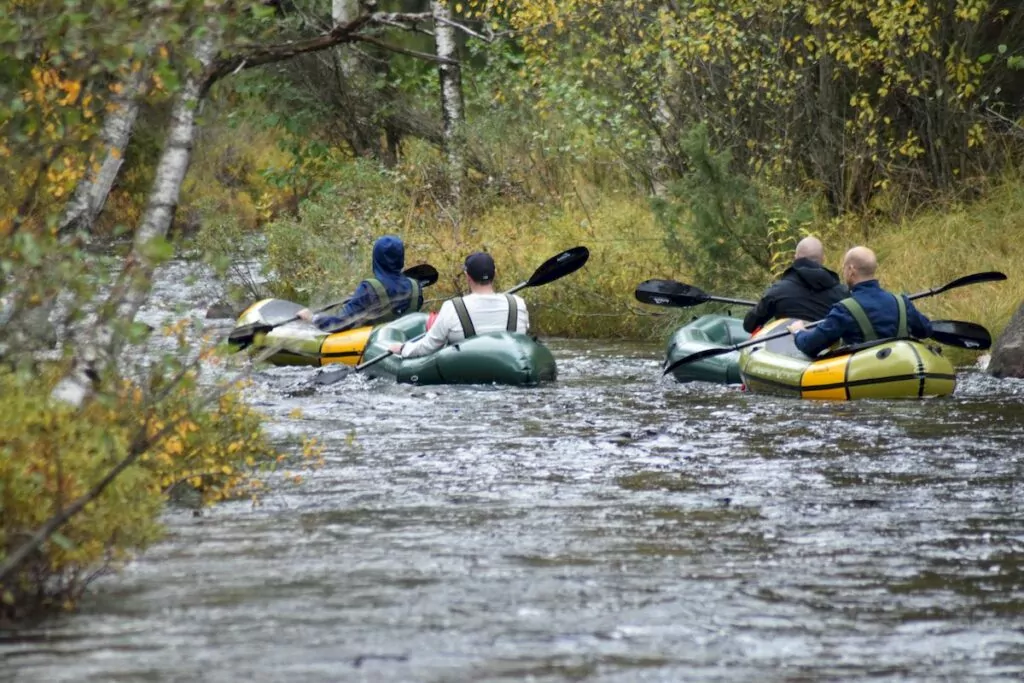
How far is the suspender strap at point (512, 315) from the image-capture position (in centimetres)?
1239

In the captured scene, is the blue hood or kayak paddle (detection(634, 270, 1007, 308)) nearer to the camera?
the blue hood

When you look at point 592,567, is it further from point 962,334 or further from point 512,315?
point 962,334

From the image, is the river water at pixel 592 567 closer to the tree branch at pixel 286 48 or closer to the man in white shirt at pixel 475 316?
the tree branch at pixel 286 48

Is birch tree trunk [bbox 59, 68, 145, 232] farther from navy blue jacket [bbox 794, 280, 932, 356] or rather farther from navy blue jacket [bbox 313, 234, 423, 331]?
navy blue jacket [bbox 313, 234, 423, 331]

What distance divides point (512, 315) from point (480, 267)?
1.93 ft

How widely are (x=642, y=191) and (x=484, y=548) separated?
1283 cm

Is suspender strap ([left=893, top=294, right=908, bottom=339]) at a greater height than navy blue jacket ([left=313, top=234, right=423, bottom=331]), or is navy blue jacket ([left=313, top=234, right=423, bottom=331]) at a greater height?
navy blue jacket ([left=313, top=234, right=423, bottom=331])

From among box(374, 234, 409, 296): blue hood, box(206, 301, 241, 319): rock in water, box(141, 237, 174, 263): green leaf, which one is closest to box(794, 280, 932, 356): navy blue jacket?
box(374, 234, 409, 296): blue hood

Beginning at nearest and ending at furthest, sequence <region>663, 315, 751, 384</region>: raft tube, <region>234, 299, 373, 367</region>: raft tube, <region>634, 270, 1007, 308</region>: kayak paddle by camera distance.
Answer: <region>663, 315, 751, 384</region>: raft tube
<region>634, 270, 1007, 308</region>: kayak paddle
<region>234, 299, 373, 367</region>: raft tube

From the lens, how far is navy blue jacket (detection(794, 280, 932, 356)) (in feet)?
36.7

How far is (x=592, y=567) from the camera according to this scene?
5.98 meters

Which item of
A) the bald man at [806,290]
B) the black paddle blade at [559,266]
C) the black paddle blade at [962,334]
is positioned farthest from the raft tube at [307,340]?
the black paddle blade at [962,334]

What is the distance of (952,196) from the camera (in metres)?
16.4

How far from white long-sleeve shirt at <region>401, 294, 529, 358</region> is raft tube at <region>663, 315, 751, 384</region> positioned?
4.14 feet
